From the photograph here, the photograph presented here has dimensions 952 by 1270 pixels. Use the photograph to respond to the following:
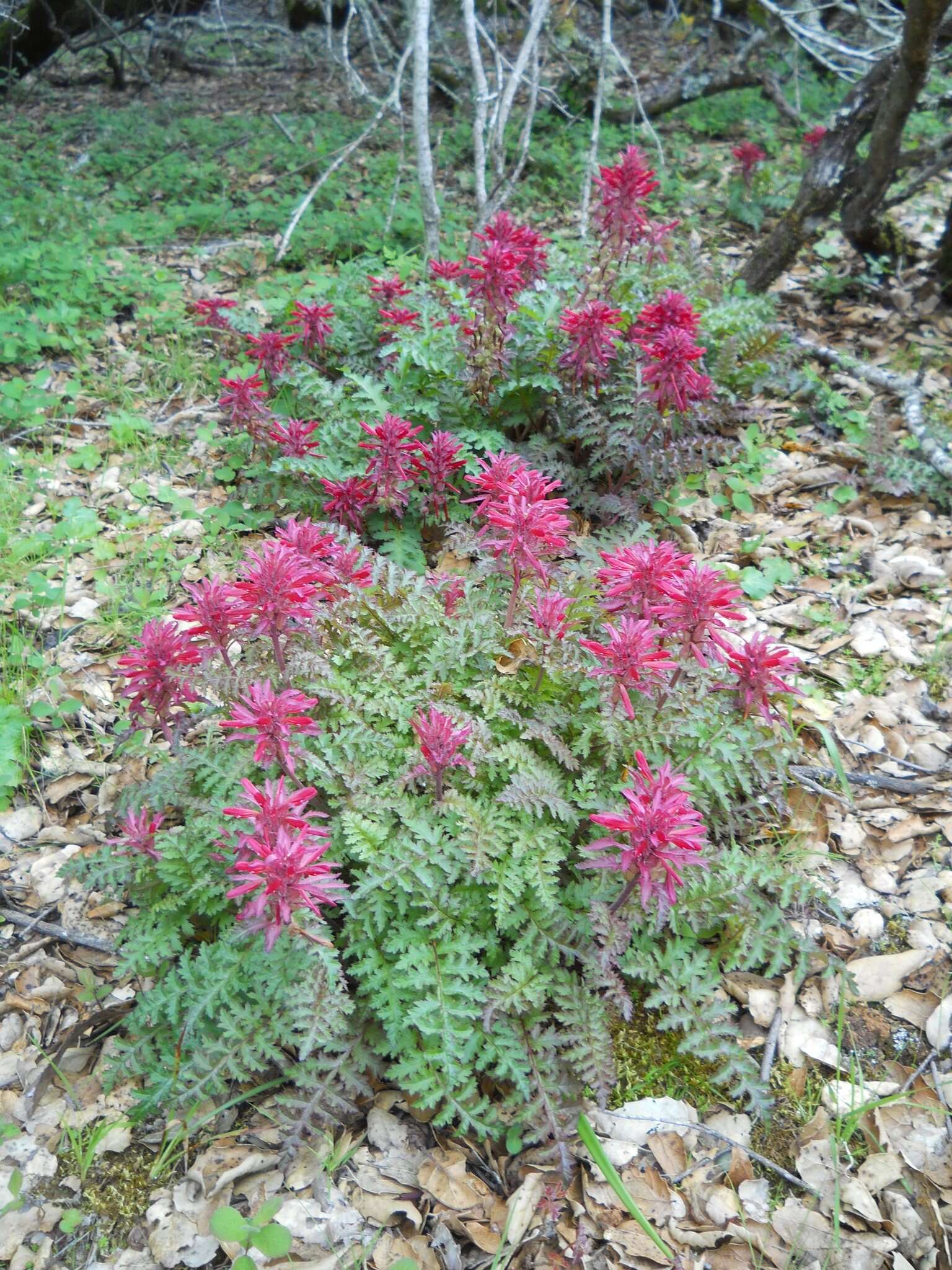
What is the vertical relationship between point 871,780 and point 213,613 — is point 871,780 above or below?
below

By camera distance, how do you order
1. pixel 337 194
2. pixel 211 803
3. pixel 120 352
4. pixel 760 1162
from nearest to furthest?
pixel 760 1162
pixel 211 803
pixel 120 352
pixel 337 194

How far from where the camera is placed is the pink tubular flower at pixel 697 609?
1959 mm

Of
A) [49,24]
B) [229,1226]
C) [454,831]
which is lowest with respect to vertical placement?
[229,1226]

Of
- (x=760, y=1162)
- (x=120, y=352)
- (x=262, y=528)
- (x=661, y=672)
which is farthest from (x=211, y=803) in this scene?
(x=120, y=352)

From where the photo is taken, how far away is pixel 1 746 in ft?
8.07

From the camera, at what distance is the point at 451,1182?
6.15 ft

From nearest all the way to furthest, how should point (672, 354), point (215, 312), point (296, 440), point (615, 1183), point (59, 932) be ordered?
point (615, 1183) → point (59, 932) → point (672, 354) → point (296, 440) → point (215, 312)

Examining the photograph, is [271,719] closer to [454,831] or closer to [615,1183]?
[454,831]

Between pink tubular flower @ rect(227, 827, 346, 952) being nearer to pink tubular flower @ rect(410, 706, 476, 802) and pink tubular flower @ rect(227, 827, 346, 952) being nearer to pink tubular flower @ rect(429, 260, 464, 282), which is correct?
pink tubular flower @ rect(410, 706, 476, 802)

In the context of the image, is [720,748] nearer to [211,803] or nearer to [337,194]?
[211,803]

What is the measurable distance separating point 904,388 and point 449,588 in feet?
9.82

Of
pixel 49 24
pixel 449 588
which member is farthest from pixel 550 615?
pixel 49 24

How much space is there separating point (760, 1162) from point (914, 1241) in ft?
1.05

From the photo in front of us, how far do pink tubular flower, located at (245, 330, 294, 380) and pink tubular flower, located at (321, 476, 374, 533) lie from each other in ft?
2.61
